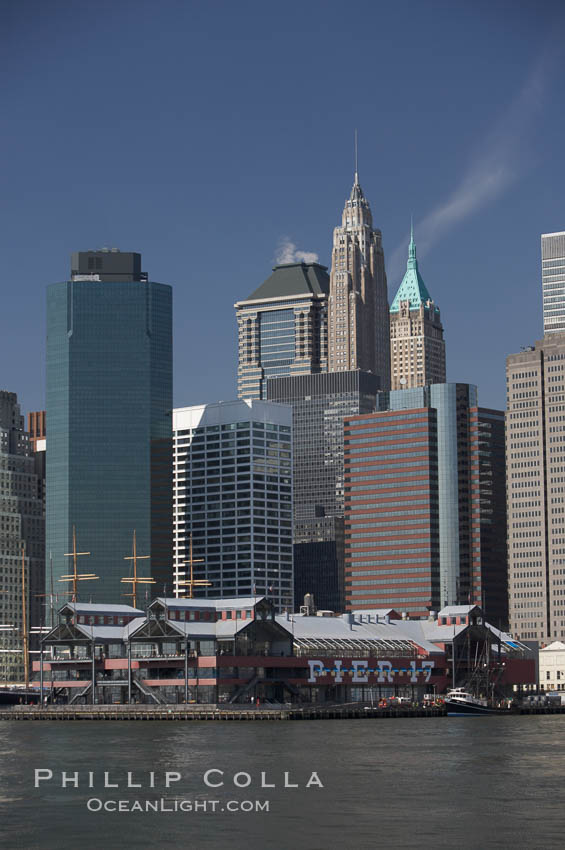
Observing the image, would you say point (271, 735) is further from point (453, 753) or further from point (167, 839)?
point (167, 839)

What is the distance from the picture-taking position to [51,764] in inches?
4737

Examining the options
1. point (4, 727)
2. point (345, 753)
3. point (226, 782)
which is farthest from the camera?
point (4, 727)

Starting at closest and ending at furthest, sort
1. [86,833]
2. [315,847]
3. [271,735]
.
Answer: [315,847], [86,833], [271,735]

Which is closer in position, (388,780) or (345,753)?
(388,780)

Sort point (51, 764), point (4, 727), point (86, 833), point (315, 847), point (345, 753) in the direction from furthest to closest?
point (4, 727) < point (345, 753) < point (51, 764) < point (86, 833) < point (315, 847)

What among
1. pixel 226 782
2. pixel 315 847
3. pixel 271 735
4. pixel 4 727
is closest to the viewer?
pixel 315 847

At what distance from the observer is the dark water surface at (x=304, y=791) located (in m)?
79.5

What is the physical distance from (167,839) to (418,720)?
392ft

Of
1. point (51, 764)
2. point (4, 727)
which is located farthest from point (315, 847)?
point (4, 727)

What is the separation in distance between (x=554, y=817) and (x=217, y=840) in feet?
62.3

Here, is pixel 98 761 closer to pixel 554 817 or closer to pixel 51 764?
pixel 51 764

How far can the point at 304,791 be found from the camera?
318ft

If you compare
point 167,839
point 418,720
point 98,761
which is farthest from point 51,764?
point 418,720

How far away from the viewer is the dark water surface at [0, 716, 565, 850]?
261 feet
